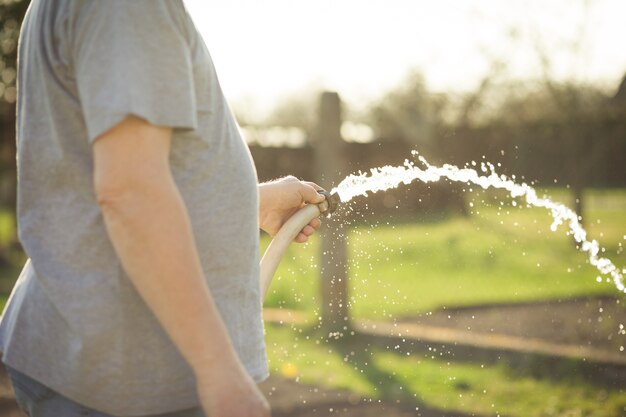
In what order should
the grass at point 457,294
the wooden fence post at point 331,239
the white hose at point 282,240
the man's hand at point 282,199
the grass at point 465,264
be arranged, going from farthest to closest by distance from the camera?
the wooden fence post at point 331,239 < the grass at point 465,264 < the grass at point 457,294 < the man's hand at point 282,199 < the white hose at point 282,240

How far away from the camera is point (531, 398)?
4.44m

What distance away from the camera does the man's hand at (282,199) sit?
2078 millimetres

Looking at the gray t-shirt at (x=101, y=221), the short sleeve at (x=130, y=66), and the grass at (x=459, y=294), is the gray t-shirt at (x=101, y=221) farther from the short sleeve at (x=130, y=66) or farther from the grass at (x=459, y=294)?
the grass at (x=459, y=294)

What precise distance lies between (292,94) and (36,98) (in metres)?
23.4

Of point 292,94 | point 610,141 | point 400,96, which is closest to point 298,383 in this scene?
point 610,141

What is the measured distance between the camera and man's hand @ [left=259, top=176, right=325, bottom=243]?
6.82 ft

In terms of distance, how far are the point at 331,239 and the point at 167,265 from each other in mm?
4744

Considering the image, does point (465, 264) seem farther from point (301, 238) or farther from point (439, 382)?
point (301, 238)

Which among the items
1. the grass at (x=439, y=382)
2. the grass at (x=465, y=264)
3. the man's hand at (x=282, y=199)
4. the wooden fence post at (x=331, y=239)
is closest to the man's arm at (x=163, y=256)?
the man's hand at (x=282, y=199)

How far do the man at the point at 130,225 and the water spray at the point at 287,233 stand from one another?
0.44 meters

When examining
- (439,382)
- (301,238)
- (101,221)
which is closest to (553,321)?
(439,382)

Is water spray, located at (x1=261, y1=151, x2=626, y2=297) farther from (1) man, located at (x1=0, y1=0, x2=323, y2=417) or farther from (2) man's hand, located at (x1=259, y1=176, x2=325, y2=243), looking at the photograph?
(1) man, located at (x1=0, y1=0, x2=323, y2=417)

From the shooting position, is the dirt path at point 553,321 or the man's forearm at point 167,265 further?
the dirt path at point 553,321

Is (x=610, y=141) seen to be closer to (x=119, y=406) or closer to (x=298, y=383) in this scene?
(x=298, y=383)
